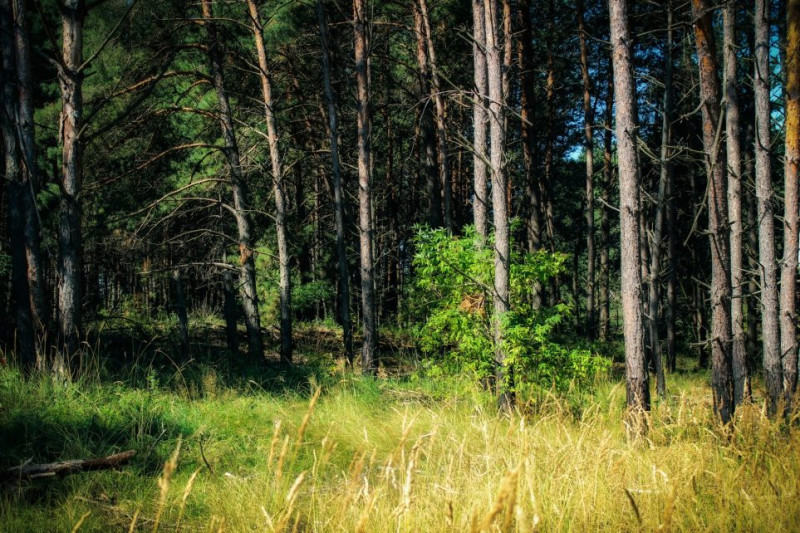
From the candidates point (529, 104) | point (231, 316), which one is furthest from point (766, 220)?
point (231, 316)

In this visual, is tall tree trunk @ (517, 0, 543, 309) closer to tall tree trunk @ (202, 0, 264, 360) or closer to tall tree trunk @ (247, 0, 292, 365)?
tall tree trunk @ (247, 0, 292, 365)

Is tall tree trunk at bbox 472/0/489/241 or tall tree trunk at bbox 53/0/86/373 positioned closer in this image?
tall tree trunk at bbox 53/0/86/373

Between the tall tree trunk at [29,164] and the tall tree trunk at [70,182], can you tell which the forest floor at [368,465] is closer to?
the tall tree trunk at [70,182]

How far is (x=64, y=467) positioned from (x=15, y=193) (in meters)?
4.22

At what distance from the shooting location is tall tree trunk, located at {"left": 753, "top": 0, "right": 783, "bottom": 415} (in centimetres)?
638

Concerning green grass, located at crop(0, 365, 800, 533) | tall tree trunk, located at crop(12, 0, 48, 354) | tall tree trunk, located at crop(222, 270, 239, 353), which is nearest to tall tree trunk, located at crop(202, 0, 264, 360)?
tall tree trunk, located at crop(222, 270, 239, 353)

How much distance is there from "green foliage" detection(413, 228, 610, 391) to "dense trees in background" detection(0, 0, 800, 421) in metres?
0.11

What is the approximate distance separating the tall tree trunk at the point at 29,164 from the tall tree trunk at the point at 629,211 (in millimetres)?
6289

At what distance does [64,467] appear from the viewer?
8.92ft

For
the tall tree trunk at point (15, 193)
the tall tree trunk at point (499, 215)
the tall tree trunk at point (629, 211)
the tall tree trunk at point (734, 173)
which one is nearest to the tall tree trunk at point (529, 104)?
the tall tree trunk at point (734, 173)

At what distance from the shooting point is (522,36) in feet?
42.2

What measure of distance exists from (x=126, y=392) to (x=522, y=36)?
490 inches

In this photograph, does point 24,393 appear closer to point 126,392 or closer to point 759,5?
point 126,392

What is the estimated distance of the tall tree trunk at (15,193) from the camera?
17.9 ft
